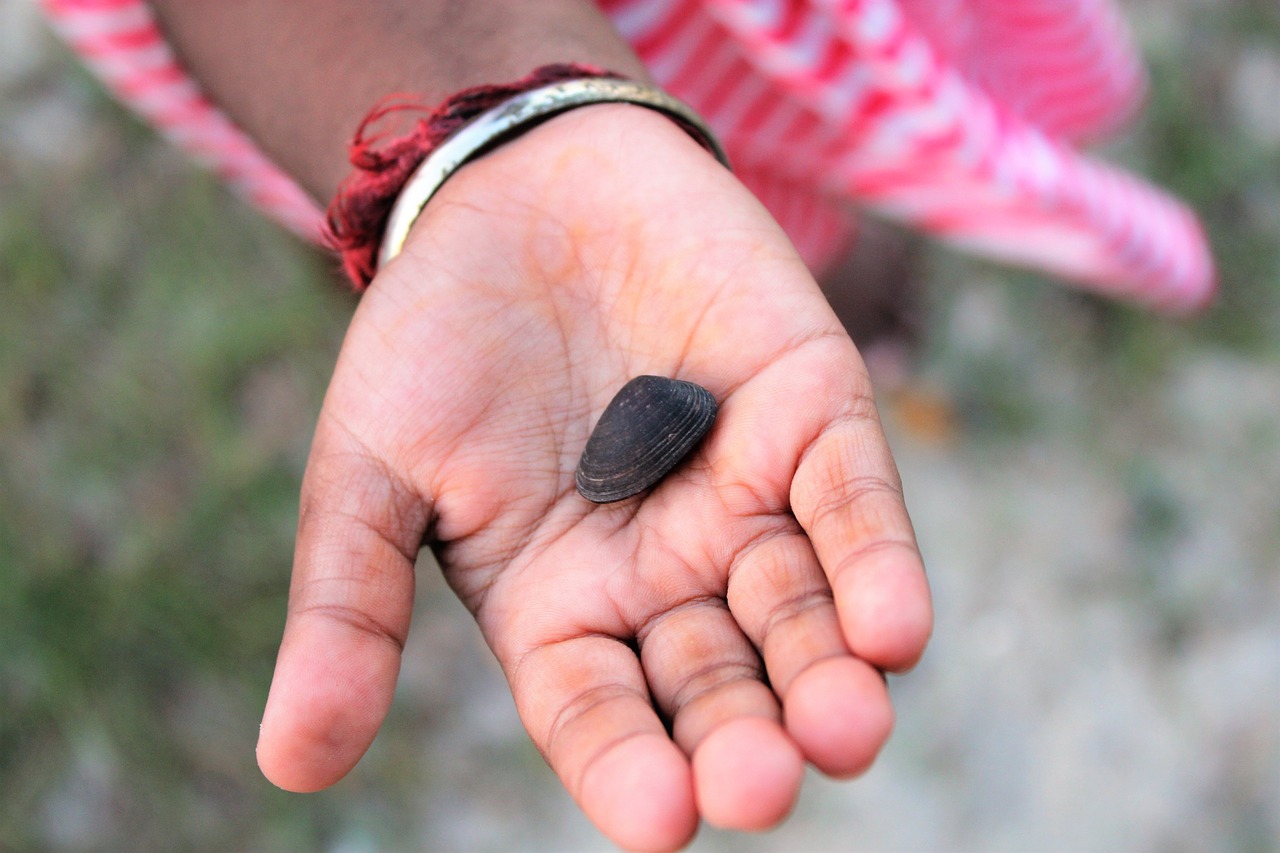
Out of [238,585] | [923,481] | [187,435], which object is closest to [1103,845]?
[923,481]

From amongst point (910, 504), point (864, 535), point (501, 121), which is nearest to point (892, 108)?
point (501, 121)

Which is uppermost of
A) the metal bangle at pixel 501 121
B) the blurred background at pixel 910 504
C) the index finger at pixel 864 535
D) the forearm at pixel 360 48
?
the forearm at pixel 360 48

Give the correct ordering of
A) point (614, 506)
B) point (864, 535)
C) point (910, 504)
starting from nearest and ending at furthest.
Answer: point (864, 535) → point (614, 506) → point (910, 504)

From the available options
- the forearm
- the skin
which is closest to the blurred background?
the skin

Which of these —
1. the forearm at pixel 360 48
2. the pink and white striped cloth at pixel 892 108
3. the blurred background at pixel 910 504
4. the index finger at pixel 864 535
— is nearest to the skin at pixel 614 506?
the index finger at pixel 864 535

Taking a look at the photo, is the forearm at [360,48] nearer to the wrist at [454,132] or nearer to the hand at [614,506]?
the wrist at [454,132]

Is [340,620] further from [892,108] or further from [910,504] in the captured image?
[910,504]
